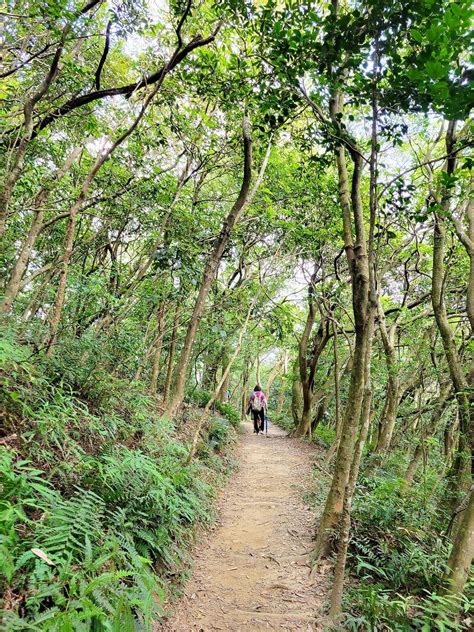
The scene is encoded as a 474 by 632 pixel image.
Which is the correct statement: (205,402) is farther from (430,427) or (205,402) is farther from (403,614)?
(403,614)

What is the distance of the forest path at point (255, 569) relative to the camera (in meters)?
3.42

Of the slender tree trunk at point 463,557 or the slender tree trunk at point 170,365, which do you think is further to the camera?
the slender tree trunk at point 170,365

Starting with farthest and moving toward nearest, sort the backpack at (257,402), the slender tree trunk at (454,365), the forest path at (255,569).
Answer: the backpack at (257,402), the slender tree trunk at (454,365), the forest path at (255,569)

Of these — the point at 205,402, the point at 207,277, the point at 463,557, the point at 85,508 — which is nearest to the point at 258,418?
the point at 205,402

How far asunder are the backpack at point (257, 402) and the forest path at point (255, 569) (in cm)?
616

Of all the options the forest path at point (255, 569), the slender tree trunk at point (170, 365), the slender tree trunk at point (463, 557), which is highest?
the slender tree trunk at point (170, 365)

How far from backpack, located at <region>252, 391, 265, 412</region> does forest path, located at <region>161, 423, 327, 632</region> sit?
6163 mm

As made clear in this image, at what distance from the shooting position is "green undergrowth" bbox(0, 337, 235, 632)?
7.29 ft

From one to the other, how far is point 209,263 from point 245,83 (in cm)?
291

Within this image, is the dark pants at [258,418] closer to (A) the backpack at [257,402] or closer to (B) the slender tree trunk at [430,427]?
(A) the backpack at [257,402]

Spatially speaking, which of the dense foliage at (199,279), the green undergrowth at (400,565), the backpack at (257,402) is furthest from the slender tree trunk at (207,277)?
the backpack at (257,402)

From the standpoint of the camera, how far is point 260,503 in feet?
21.6

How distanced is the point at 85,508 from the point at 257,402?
11.3 meters

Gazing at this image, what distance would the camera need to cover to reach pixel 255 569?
436 cm
